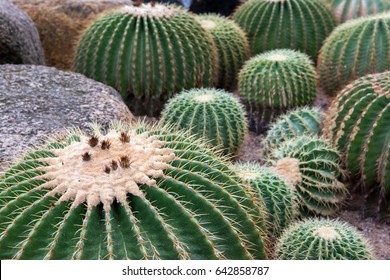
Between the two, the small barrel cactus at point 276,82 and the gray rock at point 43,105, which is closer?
the gray rock at point 43,105

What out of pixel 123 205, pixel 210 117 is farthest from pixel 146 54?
pixel 123 205

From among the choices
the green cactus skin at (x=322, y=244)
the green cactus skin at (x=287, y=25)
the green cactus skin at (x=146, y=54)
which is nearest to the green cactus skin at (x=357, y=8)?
the green cactus skin at (x=287, y=25)

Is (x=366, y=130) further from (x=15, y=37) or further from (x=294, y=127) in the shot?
(x=15, y=37)

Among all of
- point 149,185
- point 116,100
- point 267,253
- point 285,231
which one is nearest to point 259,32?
point 116,100

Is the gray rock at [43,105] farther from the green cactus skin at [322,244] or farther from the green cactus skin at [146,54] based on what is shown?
the green cactus skin at [322,244]

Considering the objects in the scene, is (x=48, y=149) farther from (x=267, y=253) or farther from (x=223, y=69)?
(x=223, y=69)

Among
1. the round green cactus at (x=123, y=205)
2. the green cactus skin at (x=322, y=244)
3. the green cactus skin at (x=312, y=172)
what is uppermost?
the round green cactus at (x=123, y=205)
